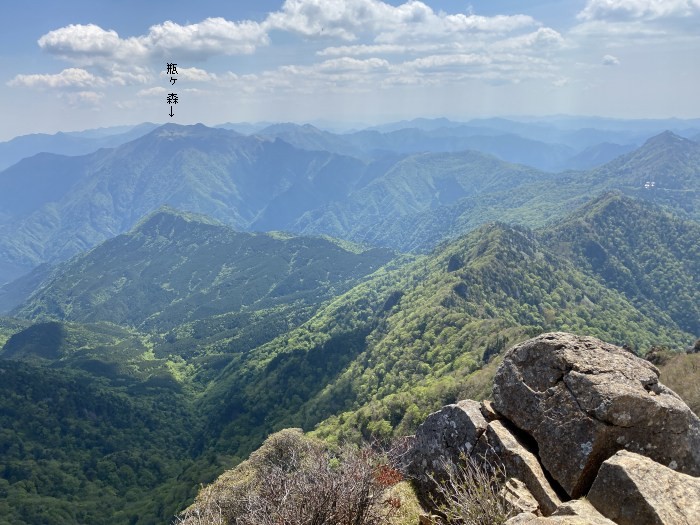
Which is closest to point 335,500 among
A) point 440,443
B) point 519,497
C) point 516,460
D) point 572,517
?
point 519,497

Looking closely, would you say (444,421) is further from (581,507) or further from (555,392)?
(581,507)

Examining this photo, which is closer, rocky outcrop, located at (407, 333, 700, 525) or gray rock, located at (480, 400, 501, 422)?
rocky outcrop, located at (407, 333, 700, 525)

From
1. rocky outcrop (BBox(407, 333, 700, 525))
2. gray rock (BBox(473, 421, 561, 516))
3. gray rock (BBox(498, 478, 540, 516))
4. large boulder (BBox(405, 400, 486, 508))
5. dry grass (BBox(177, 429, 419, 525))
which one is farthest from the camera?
large boulder (BBox(405, 400, 486, 508))

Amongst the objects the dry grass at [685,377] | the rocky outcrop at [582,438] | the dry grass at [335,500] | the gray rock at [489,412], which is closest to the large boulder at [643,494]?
the rocky outcrop at [582,438]

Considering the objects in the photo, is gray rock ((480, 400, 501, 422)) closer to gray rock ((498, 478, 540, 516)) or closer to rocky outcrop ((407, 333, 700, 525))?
rocky outcrop ((407, 333, 700, 525))

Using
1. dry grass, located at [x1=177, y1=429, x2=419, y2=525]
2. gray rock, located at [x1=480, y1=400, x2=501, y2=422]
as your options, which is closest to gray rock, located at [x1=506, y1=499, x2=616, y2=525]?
dry grass, located at [x1=177, y1=429, x2=419, y2=525]
